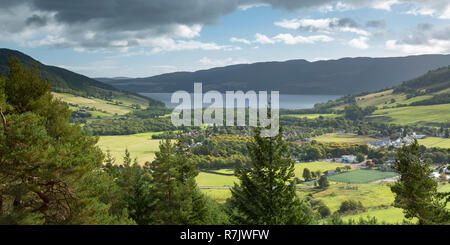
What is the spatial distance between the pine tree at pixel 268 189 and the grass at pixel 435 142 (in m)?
88.8

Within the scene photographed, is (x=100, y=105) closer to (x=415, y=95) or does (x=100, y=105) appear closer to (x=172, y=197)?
(x=172, y=197)

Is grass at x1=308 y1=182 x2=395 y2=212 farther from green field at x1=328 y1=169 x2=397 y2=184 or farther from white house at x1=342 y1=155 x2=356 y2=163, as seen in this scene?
white house at x1=342 y1=155 x2=356 y2=163

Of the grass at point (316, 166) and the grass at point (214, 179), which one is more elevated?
the grass at point (214, 179)

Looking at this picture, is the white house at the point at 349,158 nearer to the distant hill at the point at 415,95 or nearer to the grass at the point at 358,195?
the grass at the point at 358,195

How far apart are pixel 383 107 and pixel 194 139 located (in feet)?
402

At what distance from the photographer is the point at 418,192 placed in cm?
1533

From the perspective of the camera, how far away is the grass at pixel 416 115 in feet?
384

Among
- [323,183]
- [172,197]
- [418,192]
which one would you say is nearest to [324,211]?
[323,183]

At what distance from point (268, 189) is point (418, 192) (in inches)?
344

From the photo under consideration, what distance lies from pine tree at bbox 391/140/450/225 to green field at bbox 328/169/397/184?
161 ft

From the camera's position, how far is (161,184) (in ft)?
56.7

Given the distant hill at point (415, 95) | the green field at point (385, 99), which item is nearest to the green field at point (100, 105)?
the distant hill at point (415, 95)

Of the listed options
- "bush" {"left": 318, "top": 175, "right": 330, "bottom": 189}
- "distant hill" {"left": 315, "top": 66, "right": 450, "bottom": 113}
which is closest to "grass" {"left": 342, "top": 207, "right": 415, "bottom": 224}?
"bush" {"left": 318, "top": 175, "right": 330, "bottom": 189}

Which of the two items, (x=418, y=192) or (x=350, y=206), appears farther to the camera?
(x=350, y=206)
